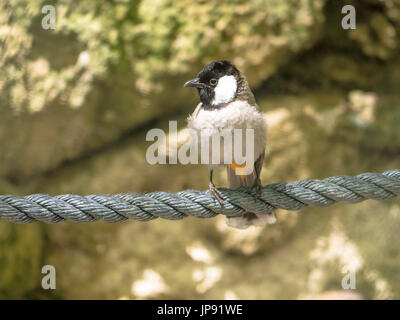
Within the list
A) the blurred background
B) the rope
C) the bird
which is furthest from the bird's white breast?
the blurred background

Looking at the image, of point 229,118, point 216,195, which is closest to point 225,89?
point 229,118

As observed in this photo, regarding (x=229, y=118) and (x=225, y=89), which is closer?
(x=229, y=118)

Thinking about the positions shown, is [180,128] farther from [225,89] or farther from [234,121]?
[234,121]

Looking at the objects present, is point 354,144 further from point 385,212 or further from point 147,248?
point 147,248

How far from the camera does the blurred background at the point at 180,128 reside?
13.2 feet

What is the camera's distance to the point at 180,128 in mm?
4195

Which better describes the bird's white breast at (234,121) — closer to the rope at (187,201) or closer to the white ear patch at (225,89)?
the white ear patch at (225,89)

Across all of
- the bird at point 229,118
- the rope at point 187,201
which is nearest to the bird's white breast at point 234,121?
the bird at point 229,118

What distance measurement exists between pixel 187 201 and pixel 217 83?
68 centimetres

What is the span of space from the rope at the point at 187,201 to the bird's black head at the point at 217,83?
485 mm

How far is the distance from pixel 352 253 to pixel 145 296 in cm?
184

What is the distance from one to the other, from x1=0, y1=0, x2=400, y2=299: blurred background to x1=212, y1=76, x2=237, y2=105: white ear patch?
6.02 ft

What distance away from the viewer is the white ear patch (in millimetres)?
2278

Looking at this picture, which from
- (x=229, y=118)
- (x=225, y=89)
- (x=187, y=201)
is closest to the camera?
(x=187, y=201)
